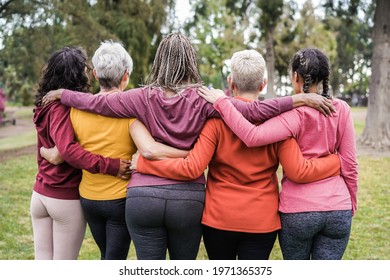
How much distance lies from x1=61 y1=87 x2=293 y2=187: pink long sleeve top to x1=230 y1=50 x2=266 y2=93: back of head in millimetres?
111

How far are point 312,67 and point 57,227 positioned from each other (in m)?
1.76

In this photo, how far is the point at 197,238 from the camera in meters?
2.74

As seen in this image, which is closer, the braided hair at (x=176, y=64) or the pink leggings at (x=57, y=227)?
the braided hair at (x=176, y=64)

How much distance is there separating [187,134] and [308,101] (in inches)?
26.3

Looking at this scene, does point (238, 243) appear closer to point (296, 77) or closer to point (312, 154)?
point (312, 154)

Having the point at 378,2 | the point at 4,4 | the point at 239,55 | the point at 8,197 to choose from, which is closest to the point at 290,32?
the point at 378,2

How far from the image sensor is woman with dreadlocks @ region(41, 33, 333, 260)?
2.59 meters

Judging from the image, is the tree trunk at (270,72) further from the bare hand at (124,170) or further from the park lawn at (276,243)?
the bare hand at (124,170)

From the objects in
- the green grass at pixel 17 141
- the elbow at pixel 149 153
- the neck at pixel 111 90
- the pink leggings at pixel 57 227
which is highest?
the neck at pixel 111 90

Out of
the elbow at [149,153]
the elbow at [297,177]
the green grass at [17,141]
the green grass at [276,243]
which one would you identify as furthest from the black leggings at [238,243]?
the green grass at [17,141]

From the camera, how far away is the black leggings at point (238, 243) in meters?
2.70

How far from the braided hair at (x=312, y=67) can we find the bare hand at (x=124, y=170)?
42.6 inches

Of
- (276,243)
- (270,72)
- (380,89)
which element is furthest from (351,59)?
(276,243)

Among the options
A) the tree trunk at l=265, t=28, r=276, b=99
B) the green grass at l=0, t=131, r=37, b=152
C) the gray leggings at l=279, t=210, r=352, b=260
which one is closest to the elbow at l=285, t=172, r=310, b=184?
the gray leggings at l=279, t=210, r=352, b=260
